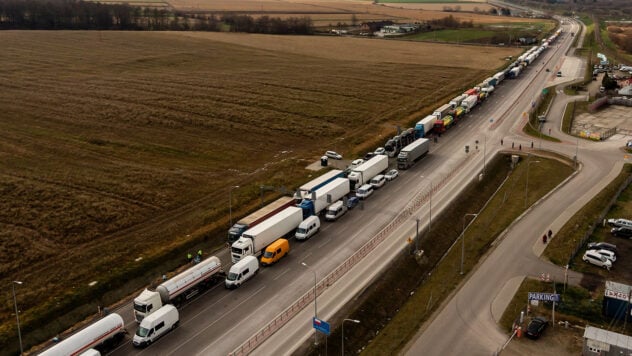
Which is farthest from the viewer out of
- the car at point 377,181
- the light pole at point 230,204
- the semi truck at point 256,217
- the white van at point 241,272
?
the car at point 377,181

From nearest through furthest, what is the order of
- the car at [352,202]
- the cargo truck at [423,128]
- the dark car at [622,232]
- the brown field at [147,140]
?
1. the brown field at [147,140]
2. the dark car at [622,232]
3. the car at [352,202]
4. the cargo truck at [423,128]

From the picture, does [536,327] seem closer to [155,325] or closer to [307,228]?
[307,228]

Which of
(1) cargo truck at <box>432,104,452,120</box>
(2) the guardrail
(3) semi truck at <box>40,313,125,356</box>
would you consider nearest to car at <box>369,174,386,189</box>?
(2) the guardrail

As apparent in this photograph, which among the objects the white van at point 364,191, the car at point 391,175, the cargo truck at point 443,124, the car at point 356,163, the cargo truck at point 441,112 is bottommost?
the white van at point 364,191

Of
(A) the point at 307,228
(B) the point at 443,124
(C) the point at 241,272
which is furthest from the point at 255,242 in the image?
(B) the point at 443,124

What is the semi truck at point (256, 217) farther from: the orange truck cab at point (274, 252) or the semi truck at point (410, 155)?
the semi truck at point (410, 155)

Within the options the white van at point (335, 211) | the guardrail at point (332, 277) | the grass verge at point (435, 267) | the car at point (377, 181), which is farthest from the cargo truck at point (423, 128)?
the white van at point (335, 211)

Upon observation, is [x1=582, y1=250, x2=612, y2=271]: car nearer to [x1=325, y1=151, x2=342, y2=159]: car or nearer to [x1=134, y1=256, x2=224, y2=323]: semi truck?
[x1=134, y1=256, x2=224, y2=323]: semi truck
